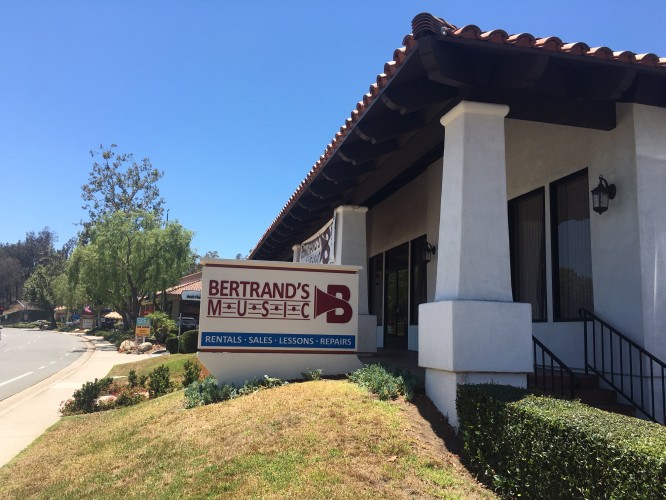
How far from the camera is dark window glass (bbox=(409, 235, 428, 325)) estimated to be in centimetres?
1220

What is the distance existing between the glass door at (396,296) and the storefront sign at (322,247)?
2187mm

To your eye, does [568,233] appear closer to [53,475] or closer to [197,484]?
[197,484]

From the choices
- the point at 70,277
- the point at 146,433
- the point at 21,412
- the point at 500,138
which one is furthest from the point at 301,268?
the point at 70,277

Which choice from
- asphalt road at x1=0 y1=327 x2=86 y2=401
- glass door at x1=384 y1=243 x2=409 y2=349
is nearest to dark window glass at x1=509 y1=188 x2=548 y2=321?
glass door at x1=384 y1=243 x2=409 y2=349

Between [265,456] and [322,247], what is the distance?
7.97m

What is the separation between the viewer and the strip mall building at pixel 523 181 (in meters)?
5.51

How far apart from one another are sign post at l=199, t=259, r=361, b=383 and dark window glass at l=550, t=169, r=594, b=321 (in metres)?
3.14

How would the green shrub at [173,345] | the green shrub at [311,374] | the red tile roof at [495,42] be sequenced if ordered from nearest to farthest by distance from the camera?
the red tile roof at [495,42], the green shrub at [311,374], the green shrub at [173,345]

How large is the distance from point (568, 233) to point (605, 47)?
311 cm

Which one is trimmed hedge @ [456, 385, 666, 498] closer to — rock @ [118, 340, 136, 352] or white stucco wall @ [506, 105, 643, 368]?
white stucco wall @ [506, 105, 643, 368]

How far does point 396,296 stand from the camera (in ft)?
47.4

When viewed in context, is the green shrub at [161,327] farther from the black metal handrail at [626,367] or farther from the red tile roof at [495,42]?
the red tile roof at [495,42]

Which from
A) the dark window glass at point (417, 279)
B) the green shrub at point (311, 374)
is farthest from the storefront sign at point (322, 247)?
the green shrub at point (311, 374)

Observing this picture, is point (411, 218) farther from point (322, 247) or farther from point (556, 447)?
point (556, 447)
